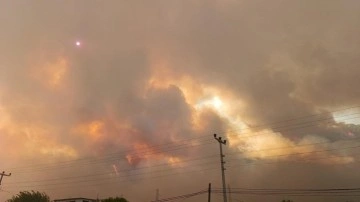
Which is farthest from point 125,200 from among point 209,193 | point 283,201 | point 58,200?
point 283,201

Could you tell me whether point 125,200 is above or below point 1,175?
below

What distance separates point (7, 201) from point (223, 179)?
2627 inches

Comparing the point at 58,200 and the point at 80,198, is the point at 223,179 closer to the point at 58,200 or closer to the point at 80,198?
the point at 80,198

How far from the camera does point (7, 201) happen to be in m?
83.0

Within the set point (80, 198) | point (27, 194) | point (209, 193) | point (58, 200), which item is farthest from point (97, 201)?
point (209, 193)

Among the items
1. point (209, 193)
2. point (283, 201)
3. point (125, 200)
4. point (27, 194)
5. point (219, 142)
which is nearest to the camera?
point (219, 142)

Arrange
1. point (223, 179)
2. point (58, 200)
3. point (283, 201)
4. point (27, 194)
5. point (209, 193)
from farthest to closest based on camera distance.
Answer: point (283, 201) → point (27, 194) → point (58, 200) → point (209, 193) → point (223, 179)

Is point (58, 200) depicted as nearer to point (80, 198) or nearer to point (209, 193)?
point (80, 198)

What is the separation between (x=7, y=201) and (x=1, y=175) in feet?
33.0

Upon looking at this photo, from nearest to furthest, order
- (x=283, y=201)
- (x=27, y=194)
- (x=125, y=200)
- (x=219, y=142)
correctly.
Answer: (x=219, y=142), (x=125, y=200), (x=27, y=194), (x=283, y=201)

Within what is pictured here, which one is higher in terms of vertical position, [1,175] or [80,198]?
[1,175]

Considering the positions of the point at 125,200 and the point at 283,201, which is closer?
the point at 125,200

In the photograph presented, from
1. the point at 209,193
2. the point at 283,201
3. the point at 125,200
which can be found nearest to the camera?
the point at 209,193

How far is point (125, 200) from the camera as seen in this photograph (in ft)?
240
